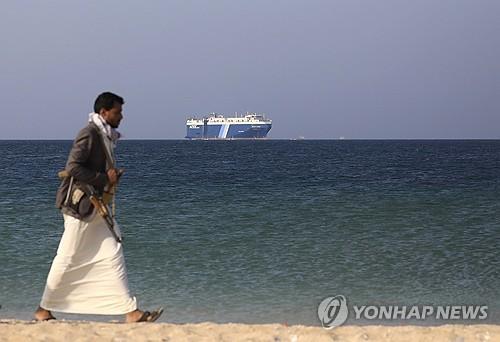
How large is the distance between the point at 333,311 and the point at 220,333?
3.04 m

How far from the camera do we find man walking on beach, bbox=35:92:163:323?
5.20 m

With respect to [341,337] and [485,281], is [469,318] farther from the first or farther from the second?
[341,337]

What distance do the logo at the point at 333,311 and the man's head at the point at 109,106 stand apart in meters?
2.55

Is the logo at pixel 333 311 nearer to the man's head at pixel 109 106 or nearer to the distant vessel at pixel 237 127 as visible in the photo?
the man's head at pixel 109 106

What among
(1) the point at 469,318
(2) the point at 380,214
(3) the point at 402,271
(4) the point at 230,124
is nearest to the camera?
(1) the point at 469,318

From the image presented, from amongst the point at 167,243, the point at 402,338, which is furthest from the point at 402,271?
the point at 402,338

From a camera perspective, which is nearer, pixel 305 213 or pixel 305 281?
pixel 305 281

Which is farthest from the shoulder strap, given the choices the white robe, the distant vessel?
A: the distant vessel

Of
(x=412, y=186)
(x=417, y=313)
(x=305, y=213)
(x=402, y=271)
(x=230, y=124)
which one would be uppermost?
(x=230, y=124)

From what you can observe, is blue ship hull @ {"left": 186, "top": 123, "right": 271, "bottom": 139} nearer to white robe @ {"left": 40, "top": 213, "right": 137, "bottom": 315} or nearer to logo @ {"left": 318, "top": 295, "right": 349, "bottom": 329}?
logo @ {"left": 318, "top": 295, "right": 349, "bottom": 329}

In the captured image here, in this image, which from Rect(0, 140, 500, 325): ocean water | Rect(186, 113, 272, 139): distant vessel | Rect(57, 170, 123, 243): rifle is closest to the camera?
Rect(57, 170, 123, 243): rifle

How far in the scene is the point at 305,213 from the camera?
1938 centimetres

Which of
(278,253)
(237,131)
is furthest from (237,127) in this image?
(278,253)

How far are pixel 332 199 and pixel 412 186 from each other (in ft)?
28.0
